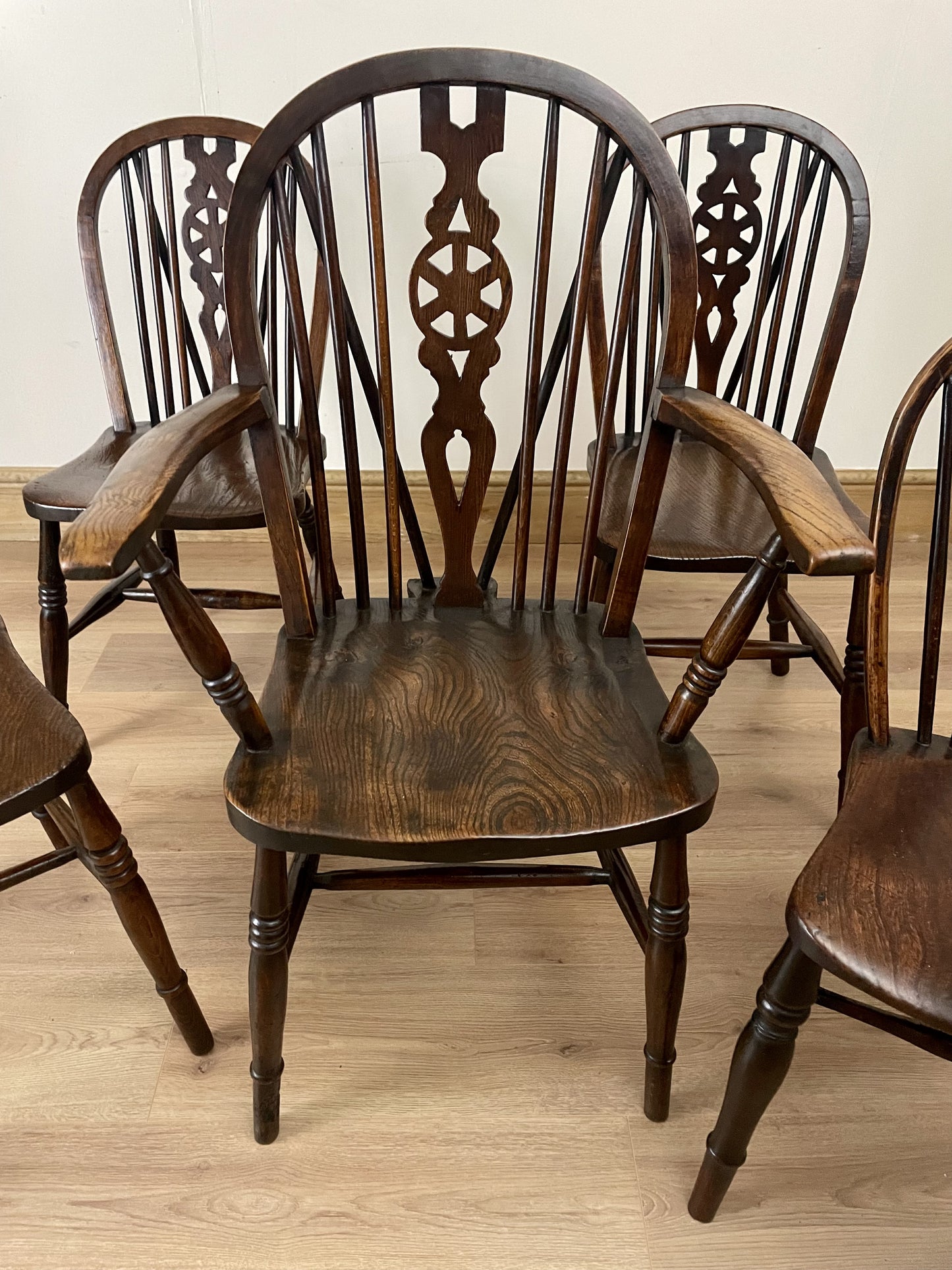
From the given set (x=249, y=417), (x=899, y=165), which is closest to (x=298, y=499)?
(x=249, y=417)

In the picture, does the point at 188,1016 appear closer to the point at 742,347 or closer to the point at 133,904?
the point at 133,904

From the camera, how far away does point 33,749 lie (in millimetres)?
853

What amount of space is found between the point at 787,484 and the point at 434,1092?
0.78 meters

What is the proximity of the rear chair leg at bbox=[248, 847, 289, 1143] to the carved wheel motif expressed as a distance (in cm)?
99

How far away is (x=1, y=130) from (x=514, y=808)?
1.74 m

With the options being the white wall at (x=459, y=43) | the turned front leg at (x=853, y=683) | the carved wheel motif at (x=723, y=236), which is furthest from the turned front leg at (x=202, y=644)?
the white wall at (x=459, y=43)

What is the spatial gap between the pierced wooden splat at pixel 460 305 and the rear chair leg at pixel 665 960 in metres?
0.40

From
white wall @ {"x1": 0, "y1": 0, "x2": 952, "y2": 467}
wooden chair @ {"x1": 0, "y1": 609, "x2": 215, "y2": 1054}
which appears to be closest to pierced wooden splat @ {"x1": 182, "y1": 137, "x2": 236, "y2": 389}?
white wall @ {"x1": 0, "y1": 0, "x2": 952, "y2": 467}

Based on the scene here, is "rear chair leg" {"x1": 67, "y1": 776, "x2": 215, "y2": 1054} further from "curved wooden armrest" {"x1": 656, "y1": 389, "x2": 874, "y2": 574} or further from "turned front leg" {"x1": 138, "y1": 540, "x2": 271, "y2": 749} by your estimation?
"curved wooden armrest" {"x1": 656, "y1": 389, "x2": 874, "y2": 574}

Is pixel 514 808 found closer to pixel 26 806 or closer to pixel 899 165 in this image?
pixel 26 806

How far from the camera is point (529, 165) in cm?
180

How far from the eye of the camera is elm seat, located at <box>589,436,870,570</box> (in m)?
1.20

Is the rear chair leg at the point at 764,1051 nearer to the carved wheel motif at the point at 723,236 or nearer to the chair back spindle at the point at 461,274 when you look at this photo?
the chair back spindle at the point at 461,274

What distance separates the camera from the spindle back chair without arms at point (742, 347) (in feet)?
4.05
